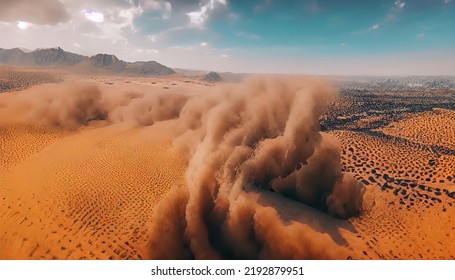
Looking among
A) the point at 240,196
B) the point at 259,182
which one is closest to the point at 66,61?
the point at 259,182

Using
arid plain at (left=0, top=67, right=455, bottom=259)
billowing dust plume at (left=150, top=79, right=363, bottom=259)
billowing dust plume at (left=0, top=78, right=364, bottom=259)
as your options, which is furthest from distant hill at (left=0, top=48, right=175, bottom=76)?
billowing dust plume at (left=150, top=79, right=363, bottom=259)

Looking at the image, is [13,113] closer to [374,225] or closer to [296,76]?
[296,76]

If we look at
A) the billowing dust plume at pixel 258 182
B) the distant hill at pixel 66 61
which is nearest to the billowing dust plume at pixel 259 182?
the billowing dust plume at pixel 258 182

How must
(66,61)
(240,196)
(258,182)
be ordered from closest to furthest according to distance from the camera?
(240,196) < (258,182) < (66,61)

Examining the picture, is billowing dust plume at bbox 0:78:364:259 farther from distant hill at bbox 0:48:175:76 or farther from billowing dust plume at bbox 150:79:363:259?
Answer: distant hill at bbox 0:48:175:76

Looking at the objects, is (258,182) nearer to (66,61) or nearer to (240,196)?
(240,196)

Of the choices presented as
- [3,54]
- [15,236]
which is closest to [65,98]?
[15,236]

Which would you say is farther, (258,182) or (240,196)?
(258,182)

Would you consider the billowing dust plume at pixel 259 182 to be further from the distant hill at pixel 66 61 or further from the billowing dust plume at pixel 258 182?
the distant hill at pixel 66 61
